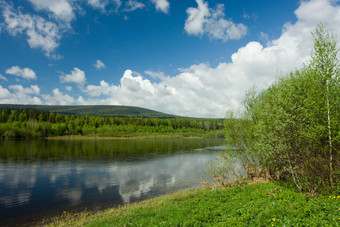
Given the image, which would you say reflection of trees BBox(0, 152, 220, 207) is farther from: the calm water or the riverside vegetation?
the riverside vegetation

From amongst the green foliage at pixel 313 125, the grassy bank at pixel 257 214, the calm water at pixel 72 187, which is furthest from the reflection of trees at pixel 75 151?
the green foliage at pixel 313 125

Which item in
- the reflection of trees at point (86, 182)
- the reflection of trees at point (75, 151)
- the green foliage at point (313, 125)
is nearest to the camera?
the green foliage at point (313, 125)

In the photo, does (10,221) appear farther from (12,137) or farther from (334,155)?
(12,137)

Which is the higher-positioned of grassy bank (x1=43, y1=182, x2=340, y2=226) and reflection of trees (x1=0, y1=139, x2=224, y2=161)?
grassy bank (x1=43, y1=182, x2=340, y2=226)

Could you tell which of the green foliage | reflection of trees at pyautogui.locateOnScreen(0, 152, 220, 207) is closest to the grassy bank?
the green foliage

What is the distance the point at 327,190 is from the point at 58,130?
183032 millimetres

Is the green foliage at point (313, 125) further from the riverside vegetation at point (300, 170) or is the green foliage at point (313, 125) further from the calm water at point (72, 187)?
the calm water at point (72, 187)

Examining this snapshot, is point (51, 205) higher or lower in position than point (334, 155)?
lower

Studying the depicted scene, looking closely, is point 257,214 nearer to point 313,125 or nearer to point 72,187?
point 313,125

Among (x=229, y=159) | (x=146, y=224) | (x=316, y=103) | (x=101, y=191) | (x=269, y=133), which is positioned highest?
(x=316, y=103)

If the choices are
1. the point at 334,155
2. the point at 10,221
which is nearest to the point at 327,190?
the point at 334,155

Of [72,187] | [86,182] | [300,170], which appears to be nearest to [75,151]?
[86,182]

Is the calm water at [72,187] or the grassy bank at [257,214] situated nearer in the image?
the grassy bank at [257,214]

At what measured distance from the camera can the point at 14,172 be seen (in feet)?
128
